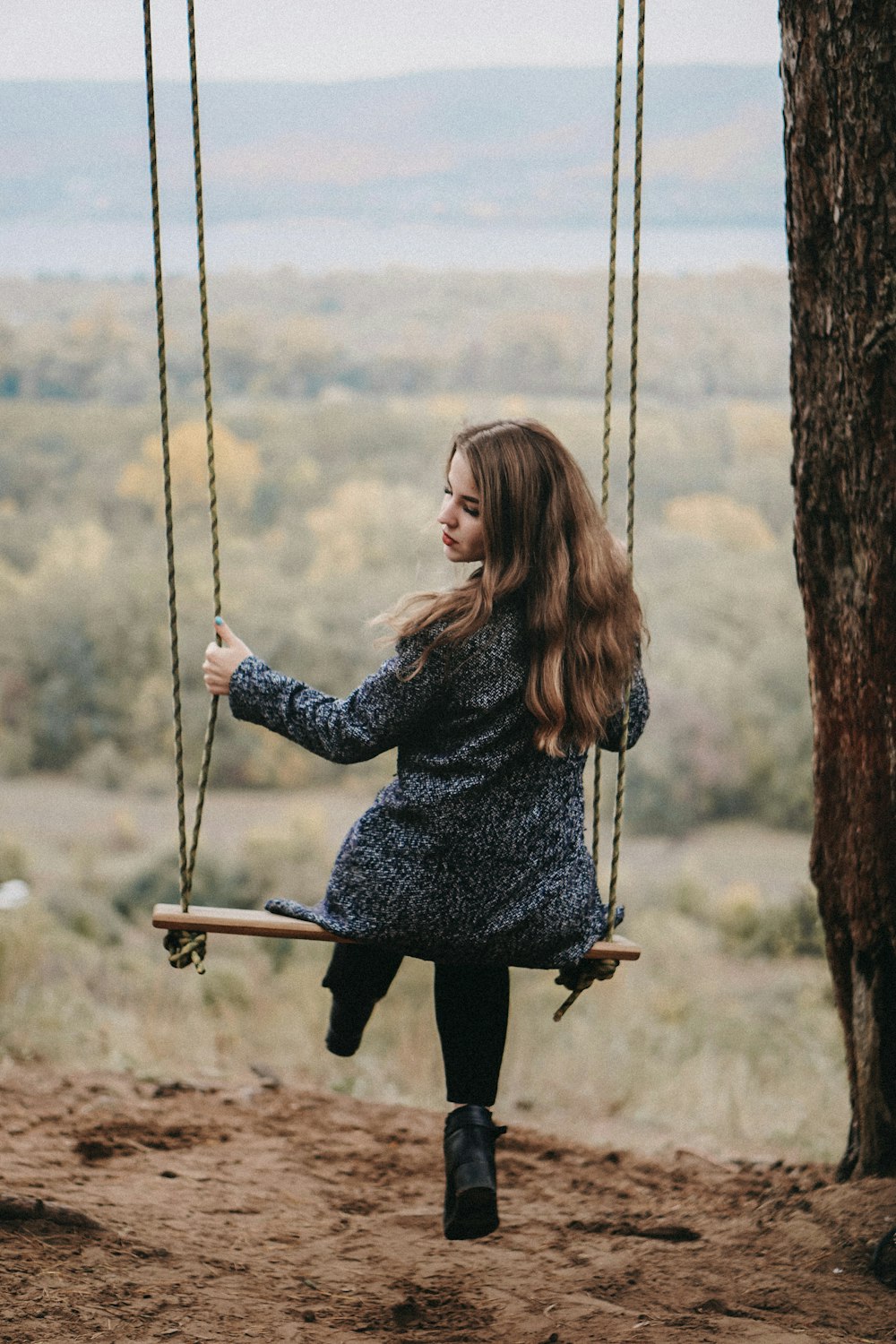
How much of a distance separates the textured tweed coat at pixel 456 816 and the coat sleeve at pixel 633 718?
13 centimetres

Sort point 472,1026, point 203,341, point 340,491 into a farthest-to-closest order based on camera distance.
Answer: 1. point 340,491
2. point 472,1026
3. point 203,341

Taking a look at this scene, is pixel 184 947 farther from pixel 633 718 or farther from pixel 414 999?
pixel 414 999

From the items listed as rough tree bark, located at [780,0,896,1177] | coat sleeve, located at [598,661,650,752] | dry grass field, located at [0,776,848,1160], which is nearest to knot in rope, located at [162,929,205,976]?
coat sleeve, located at [598,661,650,752]

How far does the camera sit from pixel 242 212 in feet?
28.5

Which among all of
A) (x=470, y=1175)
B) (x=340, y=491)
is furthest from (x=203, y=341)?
(x=340, y=491)

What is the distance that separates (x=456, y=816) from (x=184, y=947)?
540 millimetres

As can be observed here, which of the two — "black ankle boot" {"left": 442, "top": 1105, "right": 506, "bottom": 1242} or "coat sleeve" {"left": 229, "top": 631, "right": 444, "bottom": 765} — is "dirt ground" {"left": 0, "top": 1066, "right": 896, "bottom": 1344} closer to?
"black ankle boot" {"left": 442, "top": 1105, "right": 506, "bottom": 1242}

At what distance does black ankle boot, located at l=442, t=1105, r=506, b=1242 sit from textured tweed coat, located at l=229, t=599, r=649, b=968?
0.98 feet

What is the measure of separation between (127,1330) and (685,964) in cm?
537

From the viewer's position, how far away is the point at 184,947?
→ 233 centimetres

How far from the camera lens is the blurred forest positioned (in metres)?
8.12

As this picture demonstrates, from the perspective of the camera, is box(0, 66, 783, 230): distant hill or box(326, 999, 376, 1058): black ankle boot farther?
box(0, 66, 783, 230): distant hill

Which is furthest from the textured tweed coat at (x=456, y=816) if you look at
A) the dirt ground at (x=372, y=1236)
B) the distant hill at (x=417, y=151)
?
the distant hill at (x=417, y=151)

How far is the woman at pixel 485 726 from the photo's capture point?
2.21 metres
